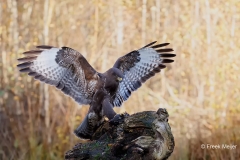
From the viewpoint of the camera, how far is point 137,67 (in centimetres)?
485

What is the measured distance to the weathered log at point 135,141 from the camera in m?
3.22

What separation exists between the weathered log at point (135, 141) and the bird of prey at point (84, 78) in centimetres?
54

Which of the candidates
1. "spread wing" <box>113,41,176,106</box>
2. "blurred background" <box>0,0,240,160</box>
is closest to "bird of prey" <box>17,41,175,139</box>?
"spread wing" <box>113,41,176,106</box>

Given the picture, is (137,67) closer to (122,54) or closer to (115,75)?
(115,75)

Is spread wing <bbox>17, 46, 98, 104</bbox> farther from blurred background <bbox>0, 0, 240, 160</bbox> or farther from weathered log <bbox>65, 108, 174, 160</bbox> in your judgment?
blurred background <bbox>0, 0, 240, 160</bbox>

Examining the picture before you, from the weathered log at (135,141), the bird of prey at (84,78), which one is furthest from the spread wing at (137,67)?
the weathered log at (135,141)

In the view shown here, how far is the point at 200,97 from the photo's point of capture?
7.11m

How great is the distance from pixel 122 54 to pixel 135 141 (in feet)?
14.3

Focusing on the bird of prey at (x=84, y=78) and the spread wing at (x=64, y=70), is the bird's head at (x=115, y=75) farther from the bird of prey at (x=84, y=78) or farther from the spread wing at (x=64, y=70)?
the spread wing at (x=64, y=70)

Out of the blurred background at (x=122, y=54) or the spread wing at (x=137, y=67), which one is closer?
the spread wing at (x=137, y=67)

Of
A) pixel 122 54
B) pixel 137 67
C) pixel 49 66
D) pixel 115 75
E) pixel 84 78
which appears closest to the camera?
pixel 115 75

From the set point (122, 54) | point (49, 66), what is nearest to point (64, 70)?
point (49, 66)

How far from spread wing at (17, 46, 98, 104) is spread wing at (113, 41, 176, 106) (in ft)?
0.96

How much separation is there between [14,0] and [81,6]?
1.01m
